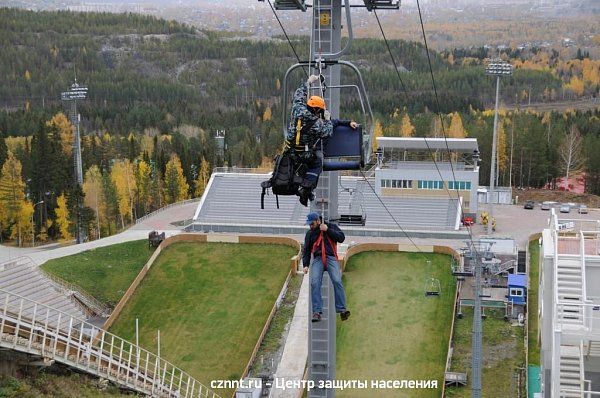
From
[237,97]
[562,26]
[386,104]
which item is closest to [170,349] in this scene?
[386,104]

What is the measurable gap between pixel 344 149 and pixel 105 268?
83.1ft

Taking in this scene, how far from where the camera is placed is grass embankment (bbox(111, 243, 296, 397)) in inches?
1062

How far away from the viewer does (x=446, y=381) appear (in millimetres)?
23797

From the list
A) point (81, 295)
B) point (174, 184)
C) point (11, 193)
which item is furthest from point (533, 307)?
point (11, 193)

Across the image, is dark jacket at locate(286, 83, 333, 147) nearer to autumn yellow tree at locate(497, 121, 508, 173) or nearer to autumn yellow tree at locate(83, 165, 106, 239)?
autumn yellow tree at locate(83, 165, 106, 239)

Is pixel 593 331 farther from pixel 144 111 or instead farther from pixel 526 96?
pixel 526 96

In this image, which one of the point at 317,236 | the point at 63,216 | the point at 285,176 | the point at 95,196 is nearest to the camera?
the point at 285,176

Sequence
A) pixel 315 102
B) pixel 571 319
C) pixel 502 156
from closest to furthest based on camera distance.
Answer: pixel 315 102
pixel 571 319
pixel 502 156

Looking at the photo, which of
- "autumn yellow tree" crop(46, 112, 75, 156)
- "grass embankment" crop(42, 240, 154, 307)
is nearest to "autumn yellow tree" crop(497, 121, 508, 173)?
"grass embankment" crop(42, 240, 154, 307)

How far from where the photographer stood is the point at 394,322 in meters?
27.9

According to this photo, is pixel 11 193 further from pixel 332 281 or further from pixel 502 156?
pixel 332 281

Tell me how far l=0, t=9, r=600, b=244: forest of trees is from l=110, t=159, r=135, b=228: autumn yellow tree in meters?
0.12

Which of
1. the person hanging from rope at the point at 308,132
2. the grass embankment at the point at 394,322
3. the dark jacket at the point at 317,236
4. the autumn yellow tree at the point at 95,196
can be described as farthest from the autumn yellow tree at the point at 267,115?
the person hanging from rope at the point at 308,132

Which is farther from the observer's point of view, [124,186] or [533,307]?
[124,186]
